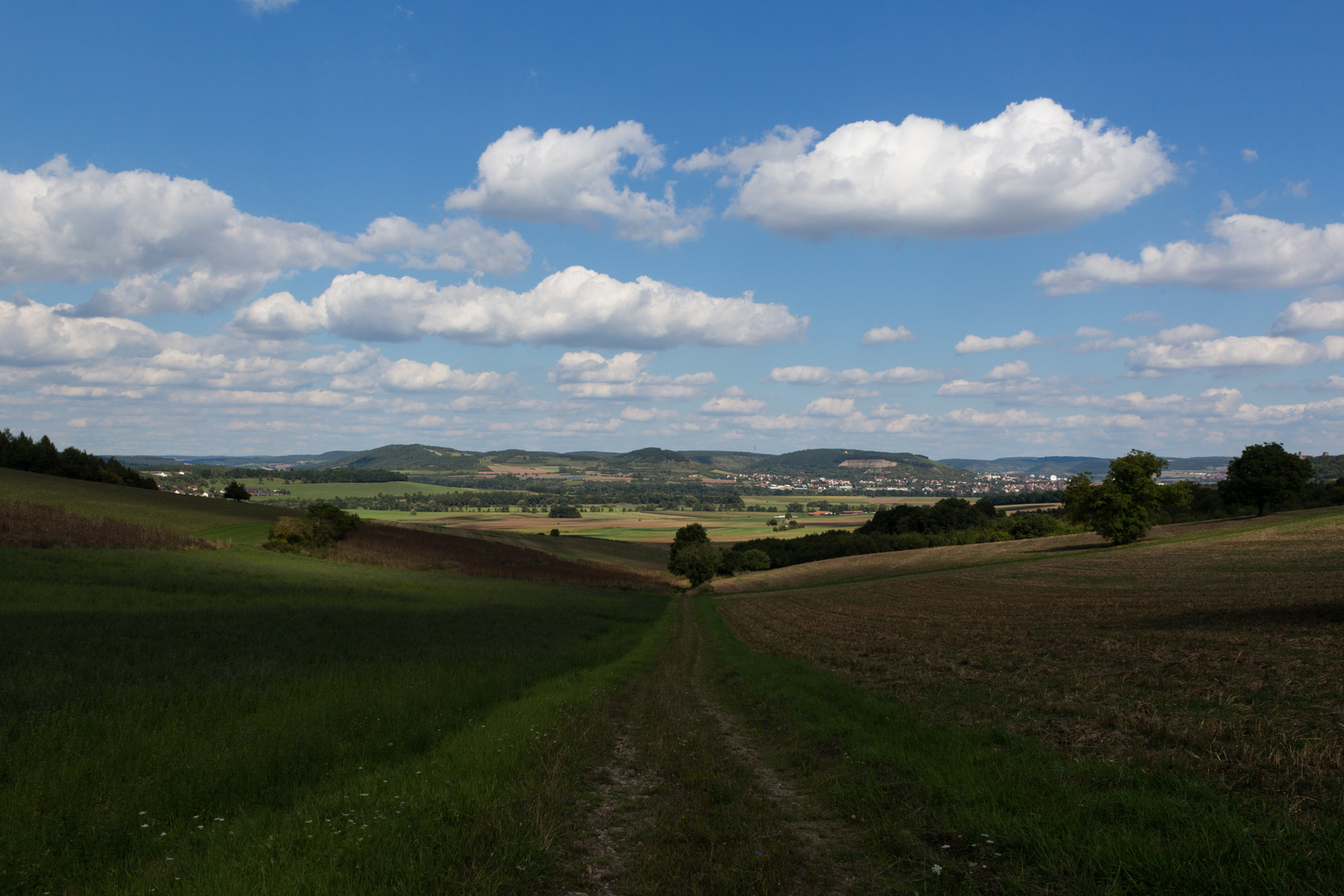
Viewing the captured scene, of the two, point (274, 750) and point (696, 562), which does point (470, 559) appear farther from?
point (274, 750)

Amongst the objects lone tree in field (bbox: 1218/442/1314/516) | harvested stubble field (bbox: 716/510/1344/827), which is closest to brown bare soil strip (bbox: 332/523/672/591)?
harvested stubble field (bbox: 716/510/1344/827)

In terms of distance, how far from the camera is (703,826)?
7.68 meters

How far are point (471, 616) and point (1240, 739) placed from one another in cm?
2873

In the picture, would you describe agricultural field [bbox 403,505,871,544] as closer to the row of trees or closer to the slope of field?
the slope of field

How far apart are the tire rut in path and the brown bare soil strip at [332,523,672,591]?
5158cm

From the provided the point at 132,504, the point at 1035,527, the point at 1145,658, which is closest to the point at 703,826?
the point at 1145,658

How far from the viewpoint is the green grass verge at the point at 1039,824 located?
5.63 meters

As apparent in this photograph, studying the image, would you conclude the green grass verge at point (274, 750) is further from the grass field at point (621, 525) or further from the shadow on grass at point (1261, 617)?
the grass field at point (621, 525)

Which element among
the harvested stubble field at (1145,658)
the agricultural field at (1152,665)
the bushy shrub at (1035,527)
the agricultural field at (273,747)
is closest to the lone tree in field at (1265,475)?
the bushy shrub at (1035,527)

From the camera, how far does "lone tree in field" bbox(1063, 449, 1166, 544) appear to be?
6462cm

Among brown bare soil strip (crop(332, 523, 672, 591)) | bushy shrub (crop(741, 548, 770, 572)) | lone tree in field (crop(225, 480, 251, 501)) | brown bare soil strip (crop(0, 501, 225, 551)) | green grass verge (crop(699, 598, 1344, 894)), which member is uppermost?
green grass verge (crop(699, 598, 1344, 894))

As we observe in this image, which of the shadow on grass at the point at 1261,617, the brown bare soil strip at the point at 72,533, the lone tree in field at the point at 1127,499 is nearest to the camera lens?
the shadow on grass at the point at 1261,617

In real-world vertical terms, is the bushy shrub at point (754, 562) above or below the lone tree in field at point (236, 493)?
below

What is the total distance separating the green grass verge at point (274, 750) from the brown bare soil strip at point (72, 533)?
53.4 feet
